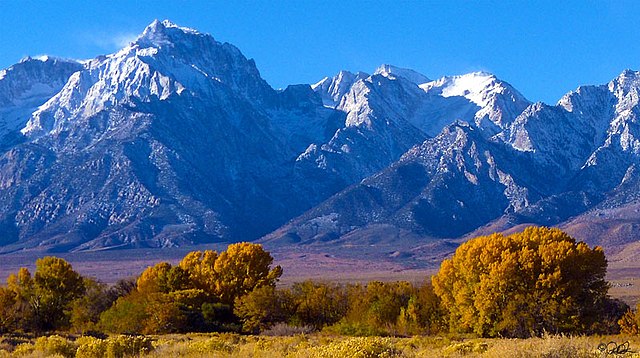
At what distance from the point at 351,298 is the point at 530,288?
21.6 metres

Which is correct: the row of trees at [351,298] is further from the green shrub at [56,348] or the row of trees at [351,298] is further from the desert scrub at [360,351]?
the desert scrub at [360,351]

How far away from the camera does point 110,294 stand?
302 ft

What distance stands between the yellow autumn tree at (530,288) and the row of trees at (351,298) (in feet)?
0.29

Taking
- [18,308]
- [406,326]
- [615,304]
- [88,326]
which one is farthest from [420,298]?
[18,308]

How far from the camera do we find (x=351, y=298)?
85.8 metres

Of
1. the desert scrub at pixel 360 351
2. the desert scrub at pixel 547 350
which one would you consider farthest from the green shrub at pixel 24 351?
the desert scrub at pixel 547 350

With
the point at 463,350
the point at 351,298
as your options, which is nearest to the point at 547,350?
the point at 463,350

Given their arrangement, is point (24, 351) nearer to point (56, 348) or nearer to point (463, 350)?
point (56, 348)

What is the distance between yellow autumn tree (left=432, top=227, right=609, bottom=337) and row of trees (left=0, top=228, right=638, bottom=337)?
87mm

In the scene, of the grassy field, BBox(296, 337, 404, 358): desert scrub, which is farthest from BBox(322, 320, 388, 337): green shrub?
BBox(296, 337, 404, 358): desert scrub

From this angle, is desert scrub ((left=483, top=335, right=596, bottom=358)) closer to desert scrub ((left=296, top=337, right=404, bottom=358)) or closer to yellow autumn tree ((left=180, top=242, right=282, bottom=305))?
desert scrub ((left=296, top=337, right=404, bottom=358))

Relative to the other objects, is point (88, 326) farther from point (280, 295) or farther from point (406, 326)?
point (406, 326)

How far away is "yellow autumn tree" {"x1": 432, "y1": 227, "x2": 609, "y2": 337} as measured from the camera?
68125 mm

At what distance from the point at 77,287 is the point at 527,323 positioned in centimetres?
4457
